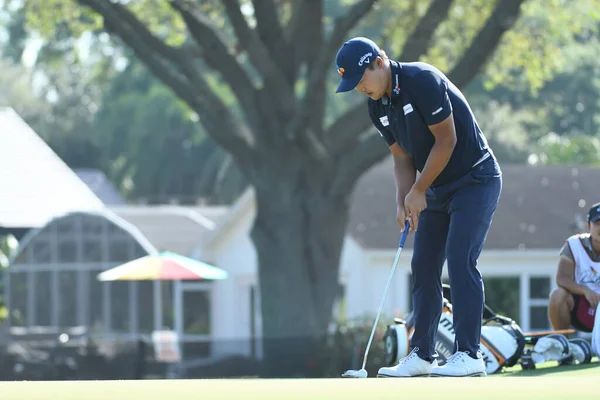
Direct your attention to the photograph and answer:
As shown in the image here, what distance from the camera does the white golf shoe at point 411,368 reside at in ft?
19.9

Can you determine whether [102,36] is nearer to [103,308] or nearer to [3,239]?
[3,239]

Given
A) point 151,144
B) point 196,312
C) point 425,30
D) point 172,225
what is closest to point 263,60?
point 425,30

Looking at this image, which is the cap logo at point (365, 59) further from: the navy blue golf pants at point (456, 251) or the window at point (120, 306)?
the window at point (120, 306)

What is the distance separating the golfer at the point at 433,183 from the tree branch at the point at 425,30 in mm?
11819

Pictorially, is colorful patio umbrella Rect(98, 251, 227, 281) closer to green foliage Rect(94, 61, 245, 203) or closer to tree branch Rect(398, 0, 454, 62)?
tree branch Rect(398, 0, 454, 62)

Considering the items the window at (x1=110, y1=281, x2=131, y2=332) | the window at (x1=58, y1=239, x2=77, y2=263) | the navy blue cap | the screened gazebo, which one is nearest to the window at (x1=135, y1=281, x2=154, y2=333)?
the screened gazebo

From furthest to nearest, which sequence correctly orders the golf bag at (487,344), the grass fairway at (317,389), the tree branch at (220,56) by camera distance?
the tree branch at (220,56)
the golf bag at (487,344)
the grass fairway at (317,389)

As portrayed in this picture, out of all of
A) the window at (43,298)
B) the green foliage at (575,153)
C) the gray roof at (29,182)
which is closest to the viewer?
the gray roof at (29,182)

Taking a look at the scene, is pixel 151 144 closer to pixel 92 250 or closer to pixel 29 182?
pixel 92 250

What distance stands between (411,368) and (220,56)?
13.5m

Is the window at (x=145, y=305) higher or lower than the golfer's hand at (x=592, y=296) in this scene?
higher

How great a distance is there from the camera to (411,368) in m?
6.16

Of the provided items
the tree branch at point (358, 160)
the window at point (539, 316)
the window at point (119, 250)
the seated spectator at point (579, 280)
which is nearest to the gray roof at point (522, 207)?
the window at point (539, 316)

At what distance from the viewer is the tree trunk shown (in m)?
19.7
